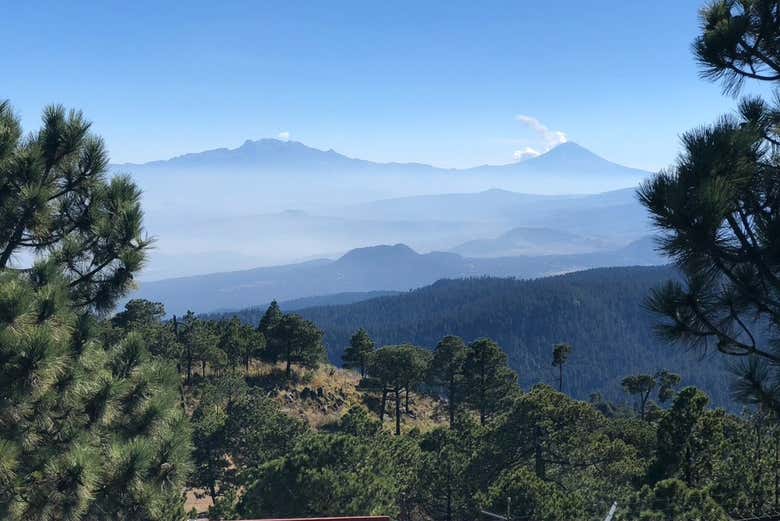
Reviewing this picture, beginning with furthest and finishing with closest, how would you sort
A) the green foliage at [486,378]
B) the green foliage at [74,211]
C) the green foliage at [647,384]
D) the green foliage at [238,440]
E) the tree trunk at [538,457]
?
the green foliage at [647,384] → the green foliage at [486,378] → the green foliage at [238,440] → the tree trunk at [538,457] → the green foliage at [74,211]

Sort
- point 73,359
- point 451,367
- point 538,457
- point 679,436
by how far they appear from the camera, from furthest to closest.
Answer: point 451,367 < point 538,457 < point 679,436 < point 73,359

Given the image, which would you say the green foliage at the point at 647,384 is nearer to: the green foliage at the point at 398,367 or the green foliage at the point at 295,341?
the green foliage at the point at 398,367

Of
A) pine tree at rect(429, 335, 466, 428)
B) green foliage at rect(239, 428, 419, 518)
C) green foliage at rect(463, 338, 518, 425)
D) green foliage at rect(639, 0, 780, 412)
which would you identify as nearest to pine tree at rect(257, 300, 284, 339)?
pine tree at rect(429, 335, 466, 428)

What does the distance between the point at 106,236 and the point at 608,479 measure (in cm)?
1915

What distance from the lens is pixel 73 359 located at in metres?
7.24

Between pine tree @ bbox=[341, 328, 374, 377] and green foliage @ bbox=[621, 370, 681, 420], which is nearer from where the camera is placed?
green foliage @ bbox=[621, 370, 681, 420]

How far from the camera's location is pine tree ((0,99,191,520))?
20.7 feet

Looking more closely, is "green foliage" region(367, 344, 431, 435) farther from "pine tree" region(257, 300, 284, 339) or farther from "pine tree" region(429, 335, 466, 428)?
"pine tree" region(257, 300, 284, 339)

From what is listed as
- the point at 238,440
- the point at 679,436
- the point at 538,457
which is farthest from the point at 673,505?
the point at 238,440

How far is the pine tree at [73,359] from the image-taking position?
6301mm

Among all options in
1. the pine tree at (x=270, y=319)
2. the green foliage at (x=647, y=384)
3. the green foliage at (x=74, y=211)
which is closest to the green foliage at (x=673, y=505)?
the green foliage at (x=74, y=211)

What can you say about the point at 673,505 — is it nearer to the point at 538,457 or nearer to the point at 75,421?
the point at 538,457

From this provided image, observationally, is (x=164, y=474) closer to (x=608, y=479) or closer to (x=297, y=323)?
(x=608, y=479)

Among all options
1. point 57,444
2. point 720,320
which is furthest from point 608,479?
point 57,444
